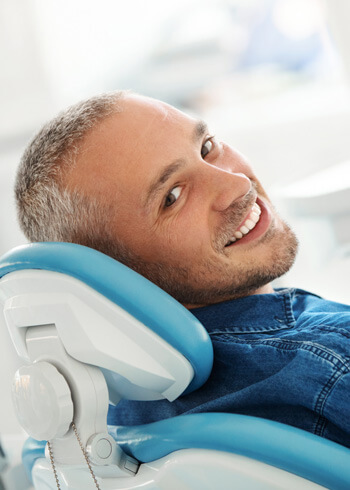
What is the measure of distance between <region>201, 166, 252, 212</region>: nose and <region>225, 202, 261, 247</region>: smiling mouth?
47mm

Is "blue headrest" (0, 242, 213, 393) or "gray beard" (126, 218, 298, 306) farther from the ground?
"blue headrest" (0, 242, 213, 393)

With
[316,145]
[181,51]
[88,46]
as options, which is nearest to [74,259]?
[316,145]

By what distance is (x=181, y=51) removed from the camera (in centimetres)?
382

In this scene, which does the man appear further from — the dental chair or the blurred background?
the blurred background

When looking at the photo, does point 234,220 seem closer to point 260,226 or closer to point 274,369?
point 260,226

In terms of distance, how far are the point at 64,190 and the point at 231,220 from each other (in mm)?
272

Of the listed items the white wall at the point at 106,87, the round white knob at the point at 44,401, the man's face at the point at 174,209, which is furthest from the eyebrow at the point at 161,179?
the white wall at the point at 106,87

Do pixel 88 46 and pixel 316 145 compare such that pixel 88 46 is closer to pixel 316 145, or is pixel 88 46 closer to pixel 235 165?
pixel 316 145

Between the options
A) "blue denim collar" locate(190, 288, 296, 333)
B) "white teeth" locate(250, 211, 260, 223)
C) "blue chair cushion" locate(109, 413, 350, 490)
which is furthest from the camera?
"white teeth" locate(250, 211, 260, 223)

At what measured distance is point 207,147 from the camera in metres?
1.15

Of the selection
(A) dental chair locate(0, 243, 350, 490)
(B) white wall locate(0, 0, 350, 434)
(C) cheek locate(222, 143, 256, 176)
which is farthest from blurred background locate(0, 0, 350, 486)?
(A) dental chair locate(0, 243, 350, 490)

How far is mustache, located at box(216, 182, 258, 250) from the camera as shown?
106 centimetres

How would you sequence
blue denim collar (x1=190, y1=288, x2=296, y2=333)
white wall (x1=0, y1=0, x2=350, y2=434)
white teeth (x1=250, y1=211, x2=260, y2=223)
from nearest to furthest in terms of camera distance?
blue denim collar (x1=190, y1=288, x2=296, y2=333) < white teeth (x1=250, y1=211, x2=260, y2=223) < white wall (x1=0, y1=0, x2=350, y2=434)

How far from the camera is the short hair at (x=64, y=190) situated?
1.07 m
